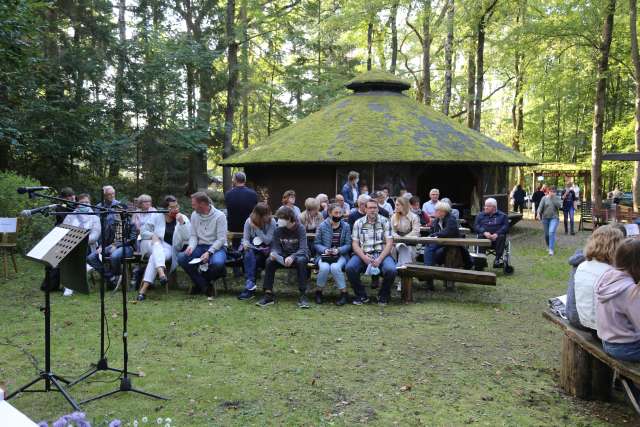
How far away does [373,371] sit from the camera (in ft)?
16.3

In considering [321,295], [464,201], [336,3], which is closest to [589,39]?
[464,201]

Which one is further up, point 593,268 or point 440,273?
point 593,268

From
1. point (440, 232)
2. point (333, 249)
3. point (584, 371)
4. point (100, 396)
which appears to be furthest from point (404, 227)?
point (100, 396)

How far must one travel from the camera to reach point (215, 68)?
23.9 m

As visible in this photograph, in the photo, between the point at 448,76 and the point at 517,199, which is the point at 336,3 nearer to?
the point at 448,76

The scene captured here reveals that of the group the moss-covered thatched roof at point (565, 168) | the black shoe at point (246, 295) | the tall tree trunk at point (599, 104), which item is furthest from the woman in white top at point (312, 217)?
the moss-covered thatched roof at point (565, 168)

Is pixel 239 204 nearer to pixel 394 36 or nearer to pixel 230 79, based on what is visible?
pixel 230 79

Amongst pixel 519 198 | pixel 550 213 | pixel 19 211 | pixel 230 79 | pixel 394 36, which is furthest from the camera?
pixel 394 36

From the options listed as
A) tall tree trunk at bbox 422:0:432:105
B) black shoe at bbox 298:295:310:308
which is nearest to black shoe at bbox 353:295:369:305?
black shoe at bbox 298:295:310:308

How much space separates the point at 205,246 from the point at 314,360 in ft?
11.6

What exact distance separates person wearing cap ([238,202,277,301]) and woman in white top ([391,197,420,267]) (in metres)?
2.02

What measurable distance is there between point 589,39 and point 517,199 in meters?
6.67

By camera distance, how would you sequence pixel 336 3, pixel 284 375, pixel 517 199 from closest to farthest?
pixel 284 375, pixel 517 199, pixel 336 3

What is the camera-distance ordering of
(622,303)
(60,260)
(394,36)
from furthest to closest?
(394,36) < (60,260) < (622,303)
